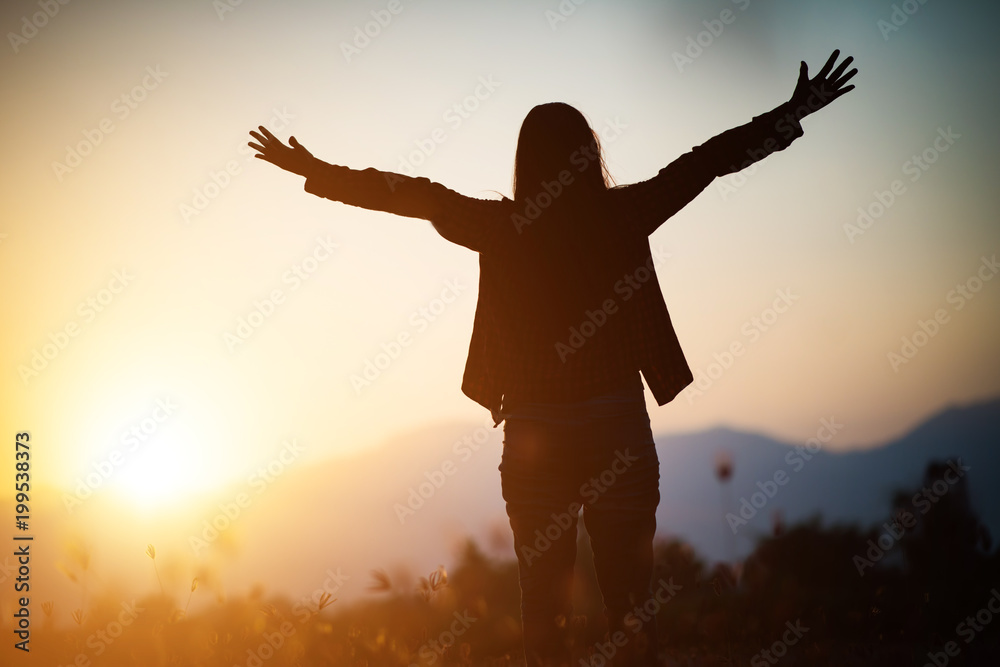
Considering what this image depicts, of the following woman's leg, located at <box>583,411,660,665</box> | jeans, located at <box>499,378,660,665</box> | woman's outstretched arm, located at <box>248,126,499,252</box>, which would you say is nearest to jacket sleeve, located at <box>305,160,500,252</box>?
woman's outstretched arm, located at <box>248,126,499,252</box>

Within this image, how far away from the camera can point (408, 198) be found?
3.34 m

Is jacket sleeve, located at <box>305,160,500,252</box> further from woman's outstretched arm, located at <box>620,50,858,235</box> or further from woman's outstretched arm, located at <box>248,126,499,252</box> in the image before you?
woman's outstretched arm, located at <box>620,50,858,235</box>

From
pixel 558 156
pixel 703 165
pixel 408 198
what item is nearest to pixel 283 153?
pixel 408 198

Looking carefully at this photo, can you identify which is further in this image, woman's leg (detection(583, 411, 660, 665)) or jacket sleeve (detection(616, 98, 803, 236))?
jacket sleeve (detection(616, 98, 803, 236))

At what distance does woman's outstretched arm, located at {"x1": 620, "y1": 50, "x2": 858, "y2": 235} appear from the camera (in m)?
3.23

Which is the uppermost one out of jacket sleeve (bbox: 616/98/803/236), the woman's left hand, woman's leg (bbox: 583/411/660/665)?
the woman's left hand

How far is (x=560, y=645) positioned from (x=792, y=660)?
9.12ft

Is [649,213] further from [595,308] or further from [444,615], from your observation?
[444,615]

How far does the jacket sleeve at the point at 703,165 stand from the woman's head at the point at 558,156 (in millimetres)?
195

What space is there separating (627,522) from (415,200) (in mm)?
1740

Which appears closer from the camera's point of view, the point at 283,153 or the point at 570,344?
the point at 570,344

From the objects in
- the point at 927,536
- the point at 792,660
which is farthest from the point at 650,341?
the point at 927,536

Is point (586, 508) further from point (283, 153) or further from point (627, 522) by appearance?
point (283, 153)

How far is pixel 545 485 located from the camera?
9.45 ft
